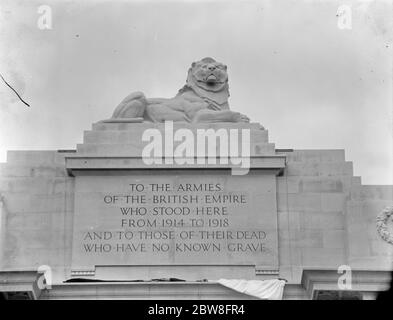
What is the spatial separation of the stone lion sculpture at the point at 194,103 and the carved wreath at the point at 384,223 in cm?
440

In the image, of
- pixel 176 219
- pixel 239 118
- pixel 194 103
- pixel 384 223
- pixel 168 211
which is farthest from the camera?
pixel 194 103

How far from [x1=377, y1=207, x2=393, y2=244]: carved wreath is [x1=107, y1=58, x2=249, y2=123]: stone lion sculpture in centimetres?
440

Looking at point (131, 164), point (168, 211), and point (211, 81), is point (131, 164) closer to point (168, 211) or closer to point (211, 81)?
point (168, 211)

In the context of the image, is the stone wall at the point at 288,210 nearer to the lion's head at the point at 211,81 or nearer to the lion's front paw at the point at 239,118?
the lion's front paw at the point at 239,118

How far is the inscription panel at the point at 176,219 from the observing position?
34.0 metres

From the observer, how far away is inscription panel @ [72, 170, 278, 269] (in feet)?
111

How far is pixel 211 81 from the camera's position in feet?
120

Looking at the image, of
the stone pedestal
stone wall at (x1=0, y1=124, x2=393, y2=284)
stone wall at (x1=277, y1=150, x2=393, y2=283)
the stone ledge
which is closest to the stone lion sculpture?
the stone pedestal

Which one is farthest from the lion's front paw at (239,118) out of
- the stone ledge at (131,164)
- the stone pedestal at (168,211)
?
the stone ledge at (131,164)

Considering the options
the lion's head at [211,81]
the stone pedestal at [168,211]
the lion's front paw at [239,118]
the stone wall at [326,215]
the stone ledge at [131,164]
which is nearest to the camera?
the stone pedestal at [168,211]

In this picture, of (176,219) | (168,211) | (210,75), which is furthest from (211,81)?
(176,219)

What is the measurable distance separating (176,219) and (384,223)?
16.9 feet

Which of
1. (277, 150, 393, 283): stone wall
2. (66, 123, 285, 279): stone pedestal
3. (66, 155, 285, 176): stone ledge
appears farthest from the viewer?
(66, 155, 285, 176): stone ledge

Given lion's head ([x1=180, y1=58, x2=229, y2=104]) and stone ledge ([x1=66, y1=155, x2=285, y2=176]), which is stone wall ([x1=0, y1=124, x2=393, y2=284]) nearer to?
stone ledge ([x1=66, y1=155, x2=285, y2=176])
